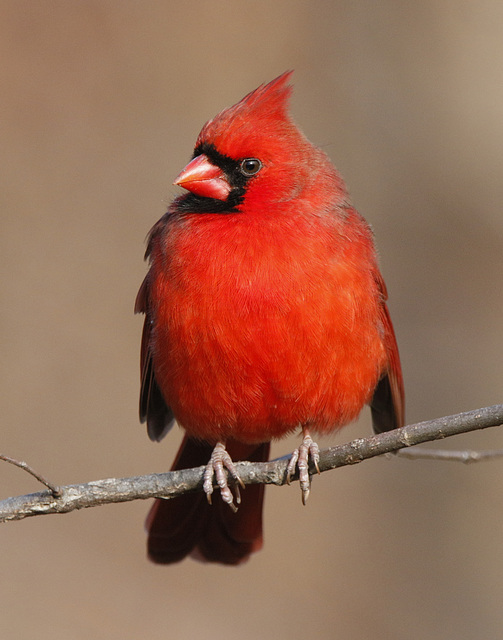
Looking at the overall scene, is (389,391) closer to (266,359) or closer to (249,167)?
(266,359)

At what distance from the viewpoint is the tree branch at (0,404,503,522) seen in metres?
2.45

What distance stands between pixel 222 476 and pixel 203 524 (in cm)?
81

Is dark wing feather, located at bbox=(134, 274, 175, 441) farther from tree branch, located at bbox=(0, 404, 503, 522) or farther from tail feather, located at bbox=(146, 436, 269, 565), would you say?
tree branch, located at bbox=(0, 404, 503, 522)

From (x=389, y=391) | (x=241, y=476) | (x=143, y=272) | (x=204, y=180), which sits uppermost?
(x=143, y=272)

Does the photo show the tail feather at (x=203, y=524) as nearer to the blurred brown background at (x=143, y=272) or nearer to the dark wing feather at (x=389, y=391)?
the dark wing feather at (x=389, y=391)

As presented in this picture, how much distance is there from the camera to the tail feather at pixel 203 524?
12.3 ft

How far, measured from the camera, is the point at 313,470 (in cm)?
301

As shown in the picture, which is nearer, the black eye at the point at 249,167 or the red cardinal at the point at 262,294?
the red cardinal at the point at 262,294

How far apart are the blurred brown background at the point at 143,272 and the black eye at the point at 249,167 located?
2.36m

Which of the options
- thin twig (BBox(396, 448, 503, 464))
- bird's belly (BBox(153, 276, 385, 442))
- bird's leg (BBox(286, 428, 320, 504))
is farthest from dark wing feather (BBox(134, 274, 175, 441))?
thin twig (BBox(396, 448, 503, 464))

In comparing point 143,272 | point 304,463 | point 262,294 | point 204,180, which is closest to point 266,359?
point 262,294

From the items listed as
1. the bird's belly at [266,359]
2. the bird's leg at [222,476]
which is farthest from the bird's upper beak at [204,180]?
the bird's leg at [222,476]

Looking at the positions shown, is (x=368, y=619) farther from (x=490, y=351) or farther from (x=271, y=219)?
(x=271, y=219)

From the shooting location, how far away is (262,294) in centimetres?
298
